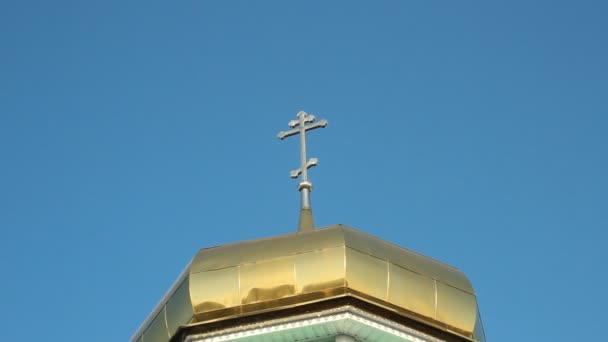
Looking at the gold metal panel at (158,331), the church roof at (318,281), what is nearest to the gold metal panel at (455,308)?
the church roof at (318,281)

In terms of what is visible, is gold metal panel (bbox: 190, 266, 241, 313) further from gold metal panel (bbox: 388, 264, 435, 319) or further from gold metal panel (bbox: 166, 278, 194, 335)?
gold metal panel (bbox: 388, 264, 435, 319)

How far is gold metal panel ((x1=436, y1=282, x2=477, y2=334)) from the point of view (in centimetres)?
2386

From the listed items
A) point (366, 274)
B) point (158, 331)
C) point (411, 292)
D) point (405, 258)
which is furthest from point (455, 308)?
point (158, 331)

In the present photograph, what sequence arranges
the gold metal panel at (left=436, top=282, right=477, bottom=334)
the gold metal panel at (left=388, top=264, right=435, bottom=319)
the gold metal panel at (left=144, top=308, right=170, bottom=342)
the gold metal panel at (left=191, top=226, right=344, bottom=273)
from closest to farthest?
the gold metal panel at (left=388, top=264, right=435, bottom=319) < the gold metal panel at (left=191, top=226, right=344, bottom=273) < the gold metal panel at (left=436, top=282, right=477, bottom=334) < the gold metal panel at (left=144, top=308, right=170, bottom=342)

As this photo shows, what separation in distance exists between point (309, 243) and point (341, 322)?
1.12 meters

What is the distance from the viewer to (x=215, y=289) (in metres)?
23.8

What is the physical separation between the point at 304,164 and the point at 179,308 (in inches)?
129

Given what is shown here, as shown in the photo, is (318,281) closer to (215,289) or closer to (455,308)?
(215,289)

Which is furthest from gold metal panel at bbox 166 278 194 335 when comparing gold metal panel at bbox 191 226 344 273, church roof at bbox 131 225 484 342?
gold metal panel at bbox 191 226 344 273

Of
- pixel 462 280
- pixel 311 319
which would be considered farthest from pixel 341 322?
pixel 462 280

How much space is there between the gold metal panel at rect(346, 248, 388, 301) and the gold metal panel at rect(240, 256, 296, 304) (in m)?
0.67

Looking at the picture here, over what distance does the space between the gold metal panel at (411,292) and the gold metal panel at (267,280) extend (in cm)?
119

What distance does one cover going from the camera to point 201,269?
24000mm

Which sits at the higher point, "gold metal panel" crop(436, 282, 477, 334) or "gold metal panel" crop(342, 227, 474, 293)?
"gold metal panel" crop(342, 227, 474, 293)
